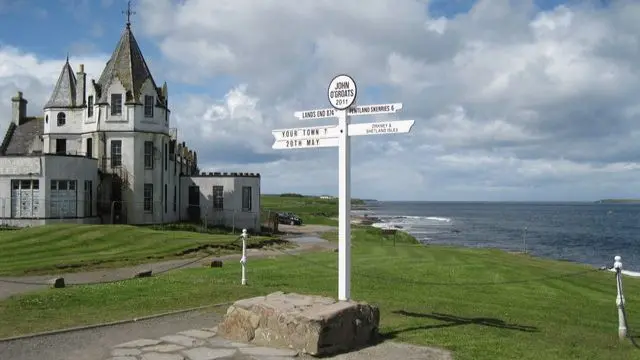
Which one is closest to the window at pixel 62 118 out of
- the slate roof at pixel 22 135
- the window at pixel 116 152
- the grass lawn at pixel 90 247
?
the slate roof at pixel 22 135

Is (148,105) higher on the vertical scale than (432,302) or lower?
higher

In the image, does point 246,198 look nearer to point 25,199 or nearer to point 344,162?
point 25,199

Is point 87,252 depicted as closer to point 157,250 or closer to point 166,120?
point 157,250

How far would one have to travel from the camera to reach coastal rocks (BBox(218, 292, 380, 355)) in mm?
8148

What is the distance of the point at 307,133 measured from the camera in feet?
34.5

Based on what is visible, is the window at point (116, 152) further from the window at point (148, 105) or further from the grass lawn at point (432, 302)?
the grass lawn at point (432, 302)

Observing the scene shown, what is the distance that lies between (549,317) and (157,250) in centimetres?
1771

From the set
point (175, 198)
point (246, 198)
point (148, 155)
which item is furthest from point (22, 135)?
point (246, 198)

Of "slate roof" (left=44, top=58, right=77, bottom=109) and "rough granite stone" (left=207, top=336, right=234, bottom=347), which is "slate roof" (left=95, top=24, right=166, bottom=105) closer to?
"slate roof" (left=44, top=58, right=77, bottom=109)

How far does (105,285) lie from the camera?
1450 centimetres

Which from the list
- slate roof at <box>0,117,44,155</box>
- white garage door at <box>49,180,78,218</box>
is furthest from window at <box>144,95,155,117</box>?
slate roof at <box>0,117,44,155</box>

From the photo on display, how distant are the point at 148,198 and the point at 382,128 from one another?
3213 cm

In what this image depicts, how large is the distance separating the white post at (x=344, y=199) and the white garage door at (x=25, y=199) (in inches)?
1123

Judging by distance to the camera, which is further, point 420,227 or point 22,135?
point 420,227
